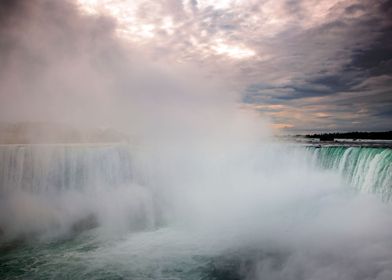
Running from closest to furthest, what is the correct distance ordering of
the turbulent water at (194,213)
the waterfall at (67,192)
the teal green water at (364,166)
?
the turbulent water at (194,213)
the teal green water at (364,166)
the waterfall at (67,192)

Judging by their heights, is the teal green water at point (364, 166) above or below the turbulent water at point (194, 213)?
above

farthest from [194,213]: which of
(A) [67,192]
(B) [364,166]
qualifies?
(B) [364,166]

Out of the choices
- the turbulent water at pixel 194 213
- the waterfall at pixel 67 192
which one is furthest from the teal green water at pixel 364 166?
the waterfall at pixel 67 192

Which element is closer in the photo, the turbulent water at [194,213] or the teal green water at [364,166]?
the turbulent water at [194,213]

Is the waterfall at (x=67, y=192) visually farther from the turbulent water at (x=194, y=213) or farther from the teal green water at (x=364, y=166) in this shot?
the teal green water at (x=364, y=166)

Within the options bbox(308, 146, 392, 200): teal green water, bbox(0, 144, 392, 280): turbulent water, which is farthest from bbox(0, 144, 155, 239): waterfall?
bbox(308, 146, 392, 200): teal green water

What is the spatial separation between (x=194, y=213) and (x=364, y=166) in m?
10.9

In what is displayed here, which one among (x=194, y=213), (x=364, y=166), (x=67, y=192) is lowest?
(x=194, y=213)

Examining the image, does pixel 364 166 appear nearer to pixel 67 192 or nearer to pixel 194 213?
pixel 194 213

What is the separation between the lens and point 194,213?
771 inches

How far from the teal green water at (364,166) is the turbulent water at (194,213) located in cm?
6

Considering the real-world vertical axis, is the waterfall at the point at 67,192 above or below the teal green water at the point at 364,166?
below

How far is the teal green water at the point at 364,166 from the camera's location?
12.9 metres


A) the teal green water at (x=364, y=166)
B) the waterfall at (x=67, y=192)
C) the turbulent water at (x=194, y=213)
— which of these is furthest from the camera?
the waterfall at (x=67, y=192)
